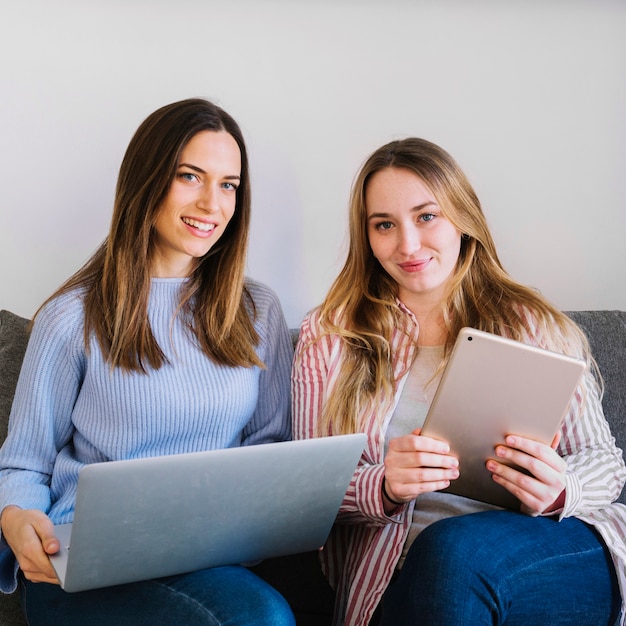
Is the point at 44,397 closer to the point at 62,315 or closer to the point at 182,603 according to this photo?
the point at 62,315

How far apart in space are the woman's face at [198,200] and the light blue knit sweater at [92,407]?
0.12 m

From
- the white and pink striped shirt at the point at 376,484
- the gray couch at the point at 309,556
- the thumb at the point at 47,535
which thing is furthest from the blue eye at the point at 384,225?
the thumb at the point at 47,535

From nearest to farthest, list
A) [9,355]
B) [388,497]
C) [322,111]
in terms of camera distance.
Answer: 1. [388,497]
2. [9,355]
3. [322,111]

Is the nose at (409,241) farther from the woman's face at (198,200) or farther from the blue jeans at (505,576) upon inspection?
the blue jeans at (505,576)

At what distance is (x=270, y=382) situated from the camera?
5.38ft

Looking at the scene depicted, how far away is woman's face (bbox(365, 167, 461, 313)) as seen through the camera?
1549 millimetres

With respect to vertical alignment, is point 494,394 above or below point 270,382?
above

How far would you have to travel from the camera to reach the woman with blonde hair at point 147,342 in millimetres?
1462

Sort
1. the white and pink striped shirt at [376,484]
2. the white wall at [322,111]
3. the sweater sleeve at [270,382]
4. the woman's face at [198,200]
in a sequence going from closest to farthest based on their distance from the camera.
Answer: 1. the white and pink striped shirt at [376,484]
2. the woman's face at [198,200]
3. the sweater sleeve at [270,382]
4. the white wall at [322,111]

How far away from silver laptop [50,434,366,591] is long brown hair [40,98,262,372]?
0.37 meters

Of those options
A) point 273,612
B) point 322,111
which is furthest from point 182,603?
point 322,111

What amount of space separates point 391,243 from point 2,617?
3.14 ft

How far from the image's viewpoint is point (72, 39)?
5.73 ft

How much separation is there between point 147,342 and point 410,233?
1.67ft
